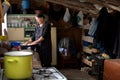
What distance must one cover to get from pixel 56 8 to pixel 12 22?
132 cm

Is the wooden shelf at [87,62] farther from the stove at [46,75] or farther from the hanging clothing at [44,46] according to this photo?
the stove at [46,75]

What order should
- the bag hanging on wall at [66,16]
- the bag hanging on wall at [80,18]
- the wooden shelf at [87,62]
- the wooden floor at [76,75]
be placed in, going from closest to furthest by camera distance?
the wooden floor at [76,75], the wooden shelf at [87,62], the bag hanging on wall at [80,18], the bag hanging on wall at [66,16]

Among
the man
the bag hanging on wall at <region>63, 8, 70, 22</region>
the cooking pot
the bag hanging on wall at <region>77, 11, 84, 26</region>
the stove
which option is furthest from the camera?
the bag hanging on wall at <region>63, 8, 70, 22</region>

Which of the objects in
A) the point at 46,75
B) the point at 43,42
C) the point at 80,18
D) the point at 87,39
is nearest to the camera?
the point at 46,75

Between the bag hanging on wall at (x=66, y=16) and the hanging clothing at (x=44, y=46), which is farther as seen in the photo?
the bag hanging on wall at (x=66, y=16)

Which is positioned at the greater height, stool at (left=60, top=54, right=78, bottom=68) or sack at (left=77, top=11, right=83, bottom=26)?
sack at (left=77, top=11, right=83, bottom=26)

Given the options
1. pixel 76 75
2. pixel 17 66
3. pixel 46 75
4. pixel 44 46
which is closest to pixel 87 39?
pixel 76 75

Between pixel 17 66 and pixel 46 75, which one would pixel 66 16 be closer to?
pixel 46 75

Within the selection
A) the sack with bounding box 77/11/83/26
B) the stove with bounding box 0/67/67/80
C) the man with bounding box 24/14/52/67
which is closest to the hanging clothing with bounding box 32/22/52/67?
the man with bounding box 24/14/52/67

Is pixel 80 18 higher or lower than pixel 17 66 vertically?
higher

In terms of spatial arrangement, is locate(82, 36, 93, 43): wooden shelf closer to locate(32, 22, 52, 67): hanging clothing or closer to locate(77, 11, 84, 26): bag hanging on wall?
locate(77, 11, 84, 26): bag hanging on wall

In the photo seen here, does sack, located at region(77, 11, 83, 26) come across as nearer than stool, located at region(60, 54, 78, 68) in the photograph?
Yes

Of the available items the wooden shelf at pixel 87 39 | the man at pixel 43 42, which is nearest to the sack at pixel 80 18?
the wooden shelf at pixel 87 39

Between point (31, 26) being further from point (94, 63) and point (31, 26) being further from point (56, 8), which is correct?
point (94, 63)
